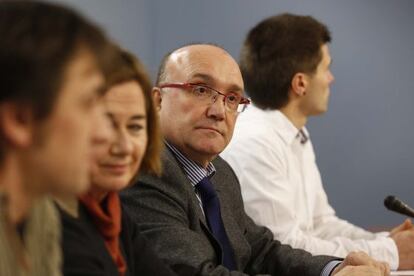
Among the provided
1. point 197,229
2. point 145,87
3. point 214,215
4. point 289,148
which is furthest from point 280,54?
point 145,87

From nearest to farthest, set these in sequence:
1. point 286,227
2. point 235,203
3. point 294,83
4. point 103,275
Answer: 1. point 103,275
2. point 235,203
3. point 286,227
4. point 294,83

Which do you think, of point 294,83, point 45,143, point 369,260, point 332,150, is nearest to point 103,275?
point 45,143

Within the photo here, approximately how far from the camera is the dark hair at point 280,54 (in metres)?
2.72

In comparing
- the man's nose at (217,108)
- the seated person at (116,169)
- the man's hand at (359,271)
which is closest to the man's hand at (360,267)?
the man's hand at (359,271)

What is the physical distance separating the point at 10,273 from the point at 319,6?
3.19 meters

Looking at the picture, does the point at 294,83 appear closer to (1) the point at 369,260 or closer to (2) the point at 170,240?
(1) the point at 369,260

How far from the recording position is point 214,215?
1836mm

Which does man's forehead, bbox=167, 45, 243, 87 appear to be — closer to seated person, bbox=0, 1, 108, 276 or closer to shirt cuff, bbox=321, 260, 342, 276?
shirt cuff, bbox=321, 260, 342, 276

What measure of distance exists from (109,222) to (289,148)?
1.42m

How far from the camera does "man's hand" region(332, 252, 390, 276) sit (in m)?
1.78

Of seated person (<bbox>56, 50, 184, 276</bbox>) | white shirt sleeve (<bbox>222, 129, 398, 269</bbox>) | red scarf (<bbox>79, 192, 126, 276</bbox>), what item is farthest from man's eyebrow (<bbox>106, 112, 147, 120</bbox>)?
white shirt sleeve (<bbox>222, 129, 398, 269</bbox>)

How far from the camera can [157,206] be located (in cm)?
162

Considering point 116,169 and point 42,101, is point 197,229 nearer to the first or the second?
point 116,169

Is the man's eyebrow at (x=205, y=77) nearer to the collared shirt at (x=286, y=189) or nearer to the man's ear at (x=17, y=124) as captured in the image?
the collared shirt at (x=286, y=189)
